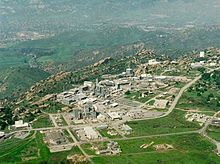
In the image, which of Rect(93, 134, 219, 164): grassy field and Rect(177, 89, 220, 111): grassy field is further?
Rect(177, 89, 220, 111): grassy field

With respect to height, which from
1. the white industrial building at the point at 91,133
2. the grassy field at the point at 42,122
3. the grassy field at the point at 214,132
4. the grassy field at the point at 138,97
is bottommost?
the grassy field at the point at 138,97

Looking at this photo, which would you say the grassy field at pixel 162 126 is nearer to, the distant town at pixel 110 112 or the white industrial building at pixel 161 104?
the distant town at pixel 110 112

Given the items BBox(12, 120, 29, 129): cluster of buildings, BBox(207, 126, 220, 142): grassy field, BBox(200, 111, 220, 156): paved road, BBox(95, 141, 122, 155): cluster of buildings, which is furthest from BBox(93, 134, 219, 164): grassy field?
BBox(12, 120, 29, 129): cluster of buildings

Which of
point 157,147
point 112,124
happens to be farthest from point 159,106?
point 157,147

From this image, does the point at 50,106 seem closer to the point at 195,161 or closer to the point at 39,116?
the point at 39,116

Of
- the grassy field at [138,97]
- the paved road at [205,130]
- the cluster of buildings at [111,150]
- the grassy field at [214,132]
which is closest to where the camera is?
the cluster of buildings at [111,150]

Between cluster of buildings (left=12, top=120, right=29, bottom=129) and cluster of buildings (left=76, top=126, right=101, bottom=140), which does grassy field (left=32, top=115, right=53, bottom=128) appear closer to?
cluster of buildings (left=12, top=120, right=29, bottom=129)

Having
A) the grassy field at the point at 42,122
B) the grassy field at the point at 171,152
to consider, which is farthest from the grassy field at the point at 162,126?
the grassy field at the point at 42,122
